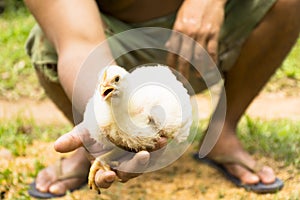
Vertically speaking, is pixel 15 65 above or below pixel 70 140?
below

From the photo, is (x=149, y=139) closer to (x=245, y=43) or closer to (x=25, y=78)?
(x=245, y=43)

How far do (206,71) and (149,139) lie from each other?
57 cm

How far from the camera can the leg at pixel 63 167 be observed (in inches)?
88.8

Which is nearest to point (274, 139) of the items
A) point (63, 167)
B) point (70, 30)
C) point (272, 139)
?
point (272, 139)

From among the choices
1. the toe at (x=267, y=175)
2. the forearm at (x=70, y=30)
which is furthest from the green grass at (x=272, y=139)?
the forearm at (x=70, y=30)

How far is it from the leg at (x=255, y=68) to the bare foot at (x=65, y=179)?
52cm

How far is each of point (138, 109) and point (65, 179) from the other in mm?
1279

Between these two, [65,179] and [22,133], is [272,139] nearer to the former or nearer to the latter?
[65,179]

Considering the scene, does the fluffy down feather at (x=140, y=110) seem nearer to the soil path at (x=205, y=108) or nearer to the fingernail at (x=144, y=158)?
the fingernail at (x=144, y=158)

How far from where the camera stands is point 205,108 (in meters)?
3.16

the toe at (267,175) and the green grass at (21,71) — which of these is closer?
the toe at (267,175)

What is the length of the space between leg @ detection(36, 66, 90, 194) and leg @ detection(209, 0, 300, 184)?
1.72ft

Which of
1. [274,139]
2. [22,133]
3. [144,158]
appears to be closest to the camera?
[144,158]

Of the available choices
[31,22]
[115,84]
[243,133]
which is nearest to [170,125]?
[115,84]
